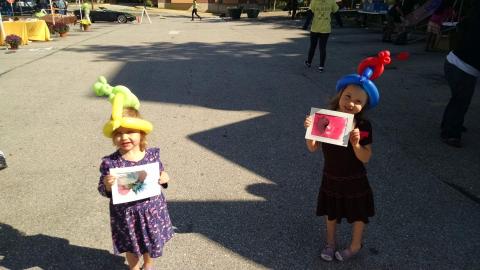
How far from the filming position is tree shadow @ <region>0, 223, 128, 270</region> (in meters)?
2.81

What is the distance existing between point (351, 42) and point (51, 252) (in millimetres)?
13860

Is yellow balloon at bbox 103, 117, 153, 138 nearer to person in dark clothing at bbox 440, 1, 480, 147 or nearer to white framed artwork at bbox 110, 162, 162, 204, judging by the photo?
white framed artwork at bbox 110, 162, 162, 204

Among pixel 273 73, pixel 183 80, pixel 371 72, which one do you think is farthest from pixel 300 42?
pixel 371 72

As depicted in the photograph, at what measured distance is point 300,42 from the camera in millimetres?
14953

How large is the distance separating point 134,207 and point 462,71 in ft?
13.5

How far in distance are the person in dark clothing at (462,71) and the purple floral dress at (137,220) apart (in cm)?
391

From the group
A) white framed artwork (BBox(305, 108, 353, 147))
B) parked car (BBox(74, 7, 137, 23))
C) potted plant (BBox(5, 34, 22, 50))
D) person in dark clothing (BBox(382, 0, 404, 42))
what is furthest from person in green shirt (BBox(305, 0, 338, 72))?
parked car (BBox(74, 7, 137, 23))

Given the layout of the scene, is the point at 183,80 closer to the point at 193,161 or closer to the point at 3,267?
the point at 193,161

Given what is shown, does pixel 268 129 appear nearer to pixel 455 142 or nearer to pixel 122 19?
pixel 455 142

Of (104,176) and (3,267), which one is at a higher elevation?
(104,176)

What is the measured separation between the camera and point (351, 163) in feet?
8.40

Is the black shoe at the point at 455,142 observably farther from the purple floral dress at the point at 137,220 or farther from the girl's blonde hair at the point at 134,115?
the girl's blonde hair at the point at 134,115

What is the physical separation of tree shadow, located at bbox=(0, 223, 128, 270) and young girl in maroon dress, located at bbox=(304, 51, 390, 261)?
5.01 ft

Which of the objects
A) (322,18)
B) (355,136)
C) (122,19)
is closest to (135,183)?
(355,136)
